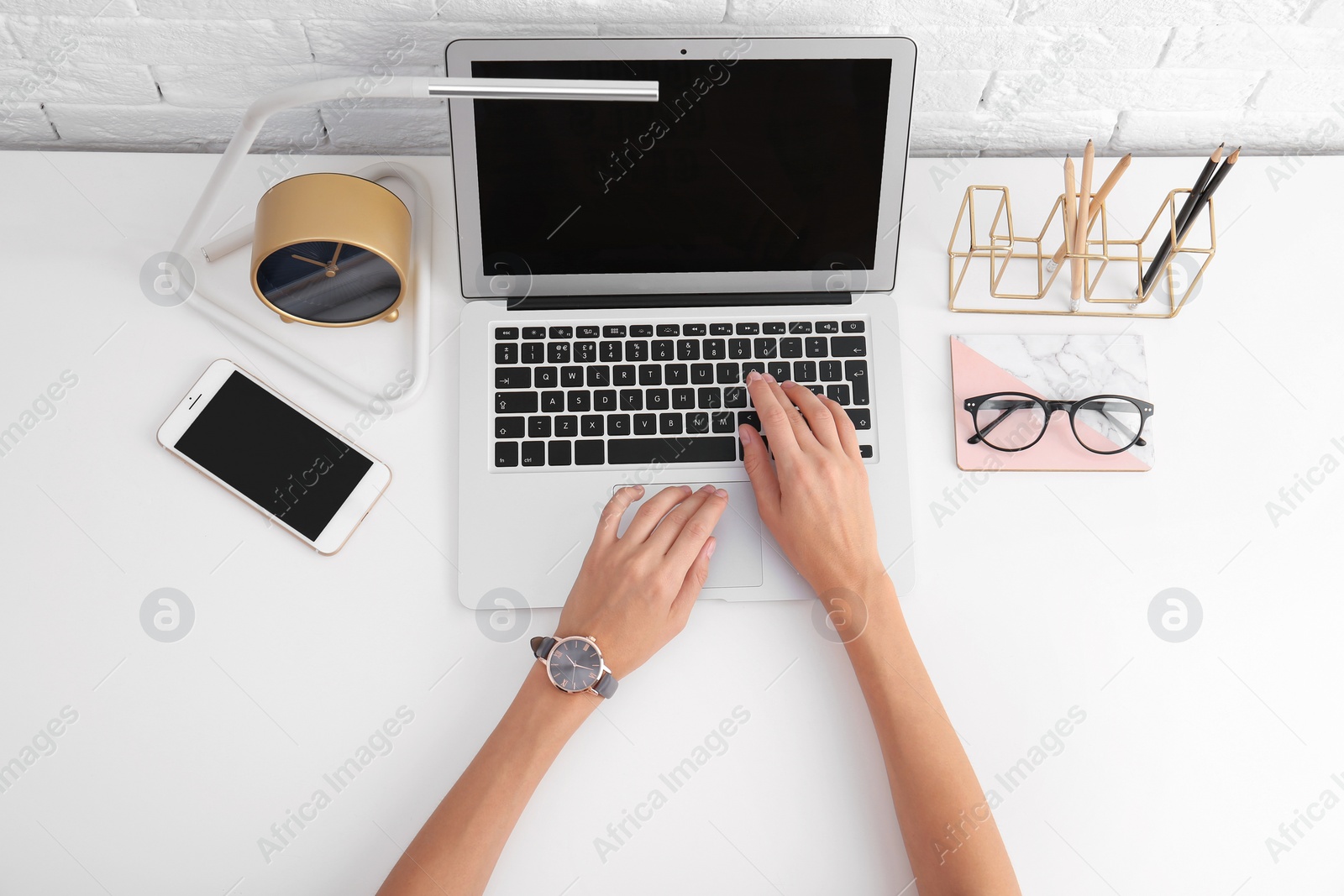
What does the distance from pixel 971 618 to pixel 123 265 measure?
0.97 metres

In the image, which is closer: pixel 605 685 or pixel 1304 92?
pixel 605 685

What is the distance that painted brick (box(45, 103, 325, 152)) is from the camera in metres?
0.96

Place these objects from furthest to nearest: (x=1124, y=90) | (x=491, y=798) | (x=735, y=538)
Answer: (x=1124, y=90) → (x=735, y=538) → (x=491, y=798)

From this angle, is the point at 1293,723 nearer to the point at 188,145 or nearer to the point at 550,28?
the point at 550,28

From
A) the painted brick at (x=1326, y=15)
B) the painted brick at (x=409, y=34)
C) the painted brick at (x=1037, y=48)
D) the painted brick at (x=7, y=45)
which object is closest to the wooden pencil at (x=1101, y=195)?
the painted brick at (x=1037, y=48)

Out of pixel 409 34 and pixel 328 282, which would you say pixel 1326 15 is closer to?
pixel 409 34

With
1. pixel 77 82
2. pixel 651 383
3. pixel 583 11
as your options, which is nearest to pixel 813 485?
pixel 651 383

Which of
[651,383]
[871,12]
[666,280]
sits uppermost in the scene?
[871,12]

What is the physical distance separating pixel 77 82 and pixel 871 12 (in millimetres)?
842

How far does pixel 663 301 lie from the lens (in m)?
0.90

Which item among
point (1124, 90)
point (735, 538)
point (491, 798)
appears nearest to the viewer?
point (491, 798)

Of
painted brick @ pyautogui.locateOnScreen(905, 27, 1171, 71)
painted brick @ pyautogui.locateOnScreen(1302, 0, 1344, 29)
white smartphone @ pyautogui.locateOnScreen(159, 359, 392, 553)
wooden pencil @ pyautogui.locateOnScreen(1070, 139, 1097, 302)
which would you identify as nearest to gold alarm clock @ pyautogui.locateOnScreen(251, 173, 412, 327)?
white smartphone @ pyautogui.locateOnScreen(159, 359, 392, 553)

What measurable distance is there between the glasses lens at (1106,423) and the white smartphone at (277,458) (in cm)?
71

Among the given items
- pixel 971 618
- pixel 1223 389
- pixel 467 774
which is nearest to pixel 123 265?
pixel 467 774
